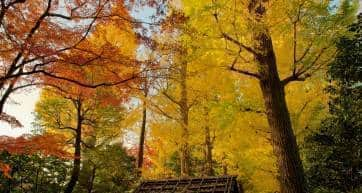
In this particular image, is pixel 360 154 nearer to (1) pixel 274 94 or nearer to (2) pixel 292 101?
(2) pixel 292 101

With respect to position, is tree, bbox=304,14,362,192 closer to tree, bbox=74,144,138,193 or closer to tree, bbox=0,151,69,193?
tree, bbox=74,144,138,193

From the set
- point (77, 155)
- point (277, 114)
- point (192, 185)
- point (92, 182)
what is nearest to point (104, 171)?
point (92, 182)

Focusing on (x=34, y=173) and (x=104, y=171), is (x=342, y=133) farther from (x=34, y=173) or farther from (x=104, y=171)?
(x=34, y=173)

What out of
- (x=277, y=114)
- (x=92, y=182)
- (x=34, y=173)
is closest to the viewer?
(x=277, y=114)

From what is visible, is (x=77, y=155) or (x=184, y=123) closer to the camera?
(x=184, y=123)

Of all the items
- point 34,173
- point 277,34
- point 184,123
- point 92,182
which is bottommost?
point 92,182

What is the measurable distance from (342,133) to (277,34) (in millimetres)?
6352

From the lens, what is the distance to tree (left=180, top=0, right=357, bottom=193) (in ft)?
20.5

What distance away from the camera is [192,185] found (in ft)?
31.8

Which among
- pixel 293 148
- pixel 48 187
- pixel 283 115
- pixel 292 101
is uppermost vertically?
pixel 292 101

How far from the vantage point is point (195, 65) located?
7.74 metres

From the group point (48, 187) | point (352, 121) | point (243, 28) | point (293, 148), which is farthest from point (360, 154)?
point (48, 187)

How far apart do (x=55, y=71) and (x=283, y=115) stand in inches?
195

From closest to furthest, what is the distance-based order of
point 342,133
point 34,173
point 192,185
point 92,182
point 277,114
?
point 277,114
point 192,185
point 342,133
point 34,173
point 92,182
